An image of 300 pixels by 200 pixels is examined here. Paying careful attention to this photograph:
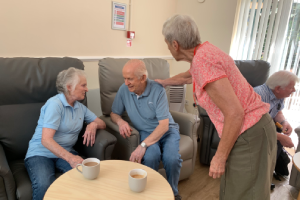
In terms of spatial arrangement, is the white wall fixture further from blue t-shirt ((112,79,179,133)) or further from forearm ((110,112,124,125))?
forearm ((110,112,124,125))

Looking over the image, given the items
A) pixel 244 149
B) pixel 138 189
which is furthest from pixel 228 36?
pixel 138 189

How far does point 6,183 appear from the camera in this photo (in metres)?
1.08

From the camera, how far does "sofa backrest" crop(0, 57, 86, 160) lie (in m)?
1.42

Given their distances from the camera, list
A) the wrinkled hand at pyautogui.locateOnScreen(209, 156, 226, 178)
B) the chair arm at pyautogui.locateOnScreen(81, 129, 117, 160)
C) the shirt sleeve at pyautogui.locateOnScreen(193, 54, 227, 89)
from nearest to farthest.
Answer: the shirt sleeve at pyautogui.locateOnScreen(193, 54, 227, 89), the wrinkled hand at pyautogui.locateOnScreen(209, 156, 226, 178), the chair arm at pyautogui.locateOnScreen(81, 129, 117, 160)

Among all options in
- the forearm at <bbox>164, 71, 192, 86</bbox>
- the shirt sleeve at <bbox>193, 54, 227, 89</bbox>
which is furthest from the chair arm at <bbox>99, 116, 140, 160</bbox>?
the shirt sleeve at <bbox>193, 54, 227, 89</bbox>

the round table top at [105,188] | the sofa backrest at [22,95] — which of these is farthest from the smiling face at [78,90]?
the round table top at [105,188]

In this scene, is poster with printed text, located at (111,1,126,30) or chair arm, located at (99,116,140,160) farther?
poster with printed text, located at (111,1,126,30)

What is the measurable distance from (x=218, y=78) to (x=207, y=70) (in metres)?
0.06

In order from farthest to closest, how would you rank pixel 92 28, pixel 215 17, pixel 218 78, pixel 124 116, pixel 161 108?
1. pixel 215 17
2. pixel 92 28
3. pixel 124 116
4. pixel 161 108
5. pixel 218 78

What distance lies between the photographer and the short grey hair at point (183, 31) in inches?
39.3

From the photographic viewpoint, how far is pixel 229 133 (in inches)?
36.1

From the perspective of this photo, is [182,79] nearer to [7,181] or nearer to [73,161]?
[73,161]

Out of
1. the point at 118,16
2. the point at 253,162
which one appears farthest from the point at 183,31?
the point at 118,16

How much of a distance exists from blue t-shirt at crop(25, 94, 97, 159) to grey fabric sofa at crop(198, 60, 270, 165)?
1.19 metres
